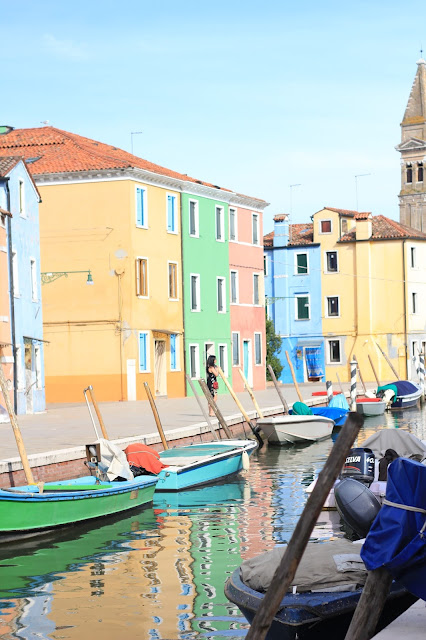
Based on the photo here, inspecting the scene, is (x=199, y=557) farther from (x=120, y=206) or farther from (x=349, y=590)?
(x=120, y=206)

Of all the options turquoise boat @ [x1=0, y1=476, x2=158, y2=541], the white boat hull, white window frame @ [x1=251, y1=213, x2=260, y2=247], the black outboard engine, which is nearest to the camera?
turquoise boat @ [x1=0, y1=476, x2=158, y2=541]

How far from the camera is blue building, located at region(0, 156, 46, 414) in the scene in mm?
30391

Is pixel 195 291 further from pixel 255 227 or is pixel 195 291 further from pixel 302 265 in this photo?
pixel 302 265

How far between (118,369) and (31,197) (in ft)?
24.7

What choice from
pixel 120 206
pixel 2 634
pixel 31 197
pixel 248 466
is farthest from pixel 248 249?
pixel 2 634

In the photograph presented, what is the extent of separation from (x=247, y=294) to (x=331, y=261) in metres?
11.7

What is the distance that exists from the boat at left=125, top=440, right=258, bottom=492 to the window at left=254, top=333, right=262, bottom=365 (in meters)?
26.4

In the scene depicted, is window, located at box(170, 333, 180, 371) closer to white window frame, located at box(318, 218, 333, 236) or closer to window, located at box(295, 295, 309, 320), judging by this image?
window, located at box(295, 295, 309, 320)

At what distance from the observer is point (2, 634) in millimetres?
8828

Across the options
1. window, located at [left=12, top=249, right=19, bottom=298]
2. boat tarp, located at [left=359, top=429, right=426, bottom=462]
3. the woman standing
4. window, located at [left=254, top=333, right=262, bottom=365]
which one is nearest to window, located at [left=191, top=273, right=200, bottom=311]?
window, located at [left=254, top=333, right=262, bottom=365]

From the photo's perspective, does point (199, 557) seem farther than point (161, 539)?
No

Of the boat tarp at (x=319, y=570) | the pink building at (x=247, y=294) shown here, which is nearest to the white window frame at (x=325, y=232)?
the pink building at (x=247, y=294)

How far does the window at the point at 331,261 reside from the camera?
58281 millimetres

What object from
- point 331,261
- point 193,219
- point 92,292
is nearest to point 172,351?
point 92,292
